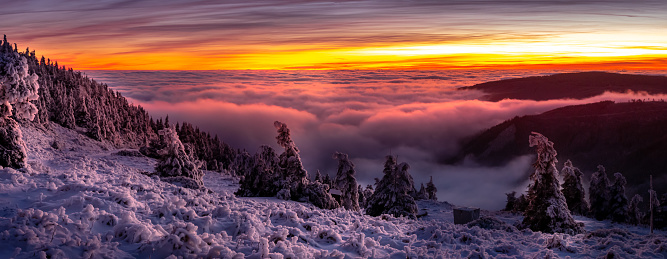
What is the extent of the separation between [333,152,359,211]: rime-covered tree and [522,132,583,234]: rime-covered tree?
57.8 ft

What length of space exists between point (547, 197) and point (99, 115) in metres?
109

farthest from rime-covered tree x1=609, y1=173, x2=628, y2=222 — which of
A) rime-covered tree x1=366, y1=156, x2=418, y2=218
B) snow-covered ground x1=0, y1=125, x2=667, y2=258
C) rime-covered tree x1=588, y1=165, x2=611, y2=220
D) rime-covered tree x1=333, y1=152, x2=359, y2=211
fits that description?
snow-covered ground x1=0, y1=125, x2=667, y2=258

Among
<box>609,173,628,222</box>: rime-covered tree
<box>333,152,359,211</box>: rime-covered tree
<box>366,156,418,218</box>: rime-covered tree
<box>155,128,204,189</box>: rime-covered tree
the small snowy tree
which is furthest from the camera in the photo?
<box>609,173,628,222</box>: rime-covered tree

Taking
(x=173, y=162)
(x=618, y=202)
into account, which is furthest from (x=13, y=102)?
(x=618, y=202)

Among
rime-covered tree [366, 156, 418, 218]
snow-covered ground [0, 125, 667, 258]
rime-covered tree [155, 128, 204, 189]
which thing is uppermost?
snow-covered ground [0, 125, 667, 258]

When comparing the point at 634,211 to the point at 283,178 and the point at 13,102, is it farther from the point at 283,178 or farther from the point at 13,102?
the point at 13,102

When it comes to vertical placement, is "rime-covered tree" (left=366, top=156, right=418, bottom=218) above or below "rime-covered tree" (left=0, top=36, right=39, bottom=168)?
below

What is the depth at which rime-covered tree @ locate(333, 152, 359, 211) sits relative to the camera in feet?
146

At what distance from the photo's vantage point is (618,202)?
171 feet

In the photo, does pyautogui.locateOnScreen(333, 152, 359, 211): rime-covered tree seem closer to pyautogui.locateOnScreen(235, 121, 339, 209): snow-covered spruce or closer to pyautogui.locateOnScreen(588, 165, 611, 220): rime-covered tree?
pyautogui.locateOnScreen(235, 121, 339, 209): snow-covered spruce

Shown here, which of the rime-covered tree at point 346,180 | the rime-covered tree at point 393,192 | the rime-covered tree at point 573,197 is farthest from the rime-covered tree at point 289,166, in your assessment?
the rime-covered tree at point 573,197

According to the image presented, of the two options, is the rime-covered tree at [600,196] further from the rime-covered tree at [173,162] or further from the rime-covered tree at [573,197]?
the rime-covered tree at [173,162]

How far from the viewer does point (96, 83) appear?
152m

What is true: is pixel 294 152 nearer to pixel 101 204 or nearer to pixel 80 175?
pixel 80 175
